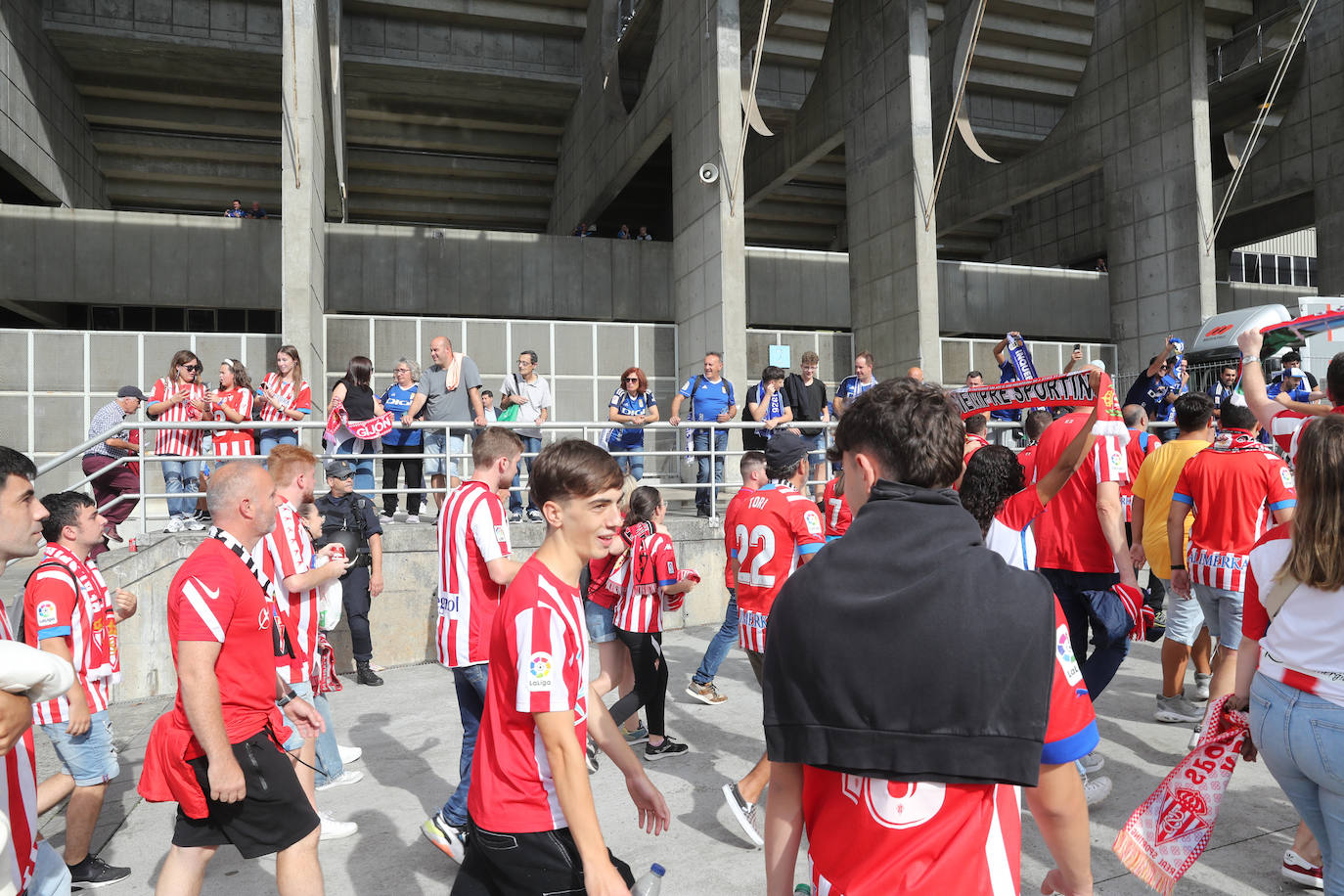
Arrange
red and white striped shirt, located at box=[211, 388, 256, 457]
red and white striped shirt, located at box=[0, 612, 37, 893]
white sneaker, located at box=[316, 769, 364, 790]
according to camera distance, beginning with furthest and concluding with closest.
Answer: red and white striped shirt, located at box=[211, 388, 256, 457], white sneaker, located at box=[316, 769, 364, 790], red and white striped shirt, located at box=[0, 612, 37, 893]

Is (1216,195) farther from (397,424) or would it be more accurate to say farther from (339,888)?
(339,888)

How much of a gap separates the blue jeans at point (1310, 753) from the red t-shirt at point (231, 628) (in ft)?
10.7

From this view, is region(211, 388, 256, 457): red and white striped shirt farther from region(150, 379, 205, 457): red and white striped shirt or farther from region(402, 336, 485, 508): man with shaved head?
region(402, 336, 485, 508): man with shaved head

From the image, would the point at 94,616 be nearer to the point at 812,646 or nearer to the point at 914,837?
the point at 812,646

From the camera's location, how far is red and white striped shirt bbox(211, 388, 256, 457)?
9.04 metres

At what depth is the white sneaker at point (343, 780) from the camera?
5273 millimetres

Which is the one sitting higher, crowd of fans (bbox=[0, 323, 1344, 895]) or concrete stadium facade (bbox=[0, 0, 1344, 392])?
concrete stadium facade (bbox=[0, 0, 1344, 392])

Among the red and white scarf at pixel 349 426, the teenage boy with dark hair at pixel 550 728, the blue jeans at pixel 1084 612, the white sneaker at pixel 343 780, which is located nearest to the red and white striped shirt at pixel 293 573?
the white sneaker at pixel 343 780

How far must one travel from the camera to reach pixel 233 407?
9.13 meters

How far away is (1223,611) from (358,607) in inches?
261

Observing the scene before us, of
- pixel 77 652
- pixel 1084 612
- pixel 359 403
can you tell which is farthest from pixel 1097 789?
pixel 359 403

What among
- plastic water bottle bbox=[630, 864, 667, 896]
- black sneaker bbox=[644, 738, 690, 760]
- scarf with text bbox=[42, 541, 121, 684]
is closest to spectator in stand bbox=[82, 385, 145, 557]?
scarf with text bbox=[42, 541, 121, 684]

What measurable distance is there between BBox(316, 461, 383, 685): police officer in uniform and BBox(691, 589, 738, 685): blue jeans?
3.00 meters

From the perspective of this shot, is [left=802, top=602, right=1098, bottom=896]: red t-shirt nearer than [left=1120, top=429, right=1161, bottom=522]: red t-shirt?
Yes
